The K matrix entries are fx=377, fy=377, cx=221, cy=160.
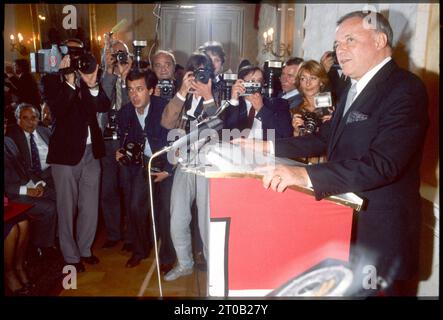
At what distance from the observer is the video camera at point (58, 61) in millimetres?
3117

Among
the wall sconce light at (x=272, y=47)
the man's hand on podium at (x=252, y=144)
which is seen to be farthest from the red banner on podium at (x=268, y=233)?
the wall sconce light at (x=272, y=47)

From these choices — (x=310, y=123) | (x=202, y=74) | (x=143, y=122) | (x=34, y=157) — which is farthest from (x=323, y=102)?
Answer: (x=34, y=157)

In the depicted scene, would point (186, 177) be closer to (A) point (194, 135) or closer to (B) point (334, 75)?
(A) point (194, 135)

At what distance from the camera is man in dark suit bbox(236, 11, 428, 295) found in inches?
58.6

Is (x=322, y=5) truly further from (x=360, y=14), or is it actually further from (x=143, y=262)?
(x=143, y=262)

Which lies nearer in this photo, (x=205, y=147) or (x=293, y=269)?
(x=293, y=269)

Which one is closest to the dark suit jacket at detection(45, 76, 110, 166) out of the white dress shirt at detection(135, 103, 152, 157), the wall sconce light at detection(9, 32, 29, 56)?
the white dress shirt at detection(135, 103, 152, 157)

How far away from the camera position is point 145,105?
3318 mm

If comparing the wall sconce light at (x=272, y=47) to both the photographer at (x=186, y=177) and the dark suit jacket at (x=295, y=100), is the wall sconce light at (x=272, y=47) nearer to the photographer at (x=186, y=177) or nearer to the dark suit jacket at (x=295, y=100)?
the dark suit jacket at (x=295, y=100)

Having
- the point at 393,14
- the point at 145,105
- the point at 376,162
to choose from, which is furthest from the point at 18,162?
the point at 393,14

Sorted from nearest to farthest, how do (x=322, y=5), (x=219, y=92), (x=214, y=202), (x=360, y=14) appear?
(x=214, y=202) < (x=360, y=14) < (x=219, y=92) < (x=322, y=5)

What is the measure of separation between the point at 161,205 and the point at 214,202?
190cm

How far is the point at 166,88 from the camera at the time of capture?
333 centimetres

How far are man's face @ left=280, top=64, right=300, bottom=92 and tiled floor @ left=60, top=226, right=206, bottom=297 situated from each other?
218 centimetres
